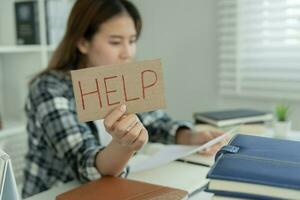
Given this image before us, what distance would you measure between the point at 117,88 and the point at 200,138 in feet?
1.85

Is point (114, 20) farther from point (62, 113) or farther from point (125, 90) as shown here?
point (125, 90)

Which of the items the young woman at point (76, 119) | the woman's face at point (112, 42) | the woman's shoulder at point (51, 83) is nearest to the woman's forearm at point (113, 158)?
the young woman at point (76, 119)

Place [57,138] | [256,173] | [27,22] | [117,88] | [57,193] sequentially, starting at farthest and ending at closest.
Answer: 1. [27,22]
2. [57,138]
3. [57,193]
4. [117,88]
5. [256,173]

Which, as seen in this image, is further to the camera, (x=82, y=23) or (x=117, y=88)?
(x=82, y=23)

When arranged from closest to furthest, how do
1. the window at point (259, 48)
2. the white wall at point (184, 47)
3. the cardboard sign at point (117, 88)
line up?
the cardboard sign at point (117, 88), the window at point (259, 48), the white wall at point (184, 47)

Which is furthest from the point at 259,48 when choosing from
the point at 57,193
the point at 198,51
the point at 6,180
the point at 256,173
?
the point at 6,180

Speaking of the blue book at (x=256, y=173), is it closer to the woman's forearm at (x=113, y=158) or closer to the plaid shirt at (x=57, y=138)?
the woman's forearm at (x=113, y=158)

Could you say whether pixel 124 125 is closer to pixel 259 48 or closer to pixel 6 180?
pixel 6 180

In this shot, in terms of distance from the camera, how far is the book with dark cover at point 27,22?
2.21 metres

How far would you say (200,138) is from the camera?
1.27 m

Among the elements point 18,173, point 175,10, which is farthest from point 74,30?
point 18,173

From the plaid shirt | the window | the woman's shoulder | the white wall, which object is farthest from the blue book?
the white wall

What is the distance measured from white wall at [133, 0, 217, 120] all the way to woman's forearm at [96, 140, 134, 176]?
1338 mm

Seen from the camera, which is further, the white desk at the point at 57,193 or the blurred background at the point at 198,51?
the blurred background at the point at 198,51
